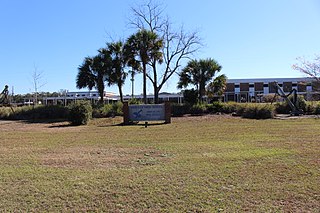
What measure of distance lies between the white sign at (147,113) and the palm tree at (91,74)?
12.6 metres

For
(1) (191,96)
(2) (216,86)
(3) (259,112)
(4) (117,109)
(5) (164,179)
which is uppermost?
(2) (216,86)

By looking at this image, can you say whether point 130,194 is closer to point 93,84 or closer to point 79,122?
point 79,122

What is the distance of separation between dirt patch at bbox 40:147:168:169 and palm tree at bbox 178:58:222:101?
74.1 feet

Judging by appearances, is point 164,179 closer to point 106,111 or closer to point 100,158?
point 100,158

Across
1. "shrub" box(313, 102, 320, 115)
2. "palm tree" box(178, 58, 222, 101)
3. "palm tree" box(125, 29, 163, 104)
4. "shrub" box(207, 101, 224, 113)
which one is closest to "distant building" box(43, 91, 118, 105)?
"palm tree" box(125, 29, 163, 104)

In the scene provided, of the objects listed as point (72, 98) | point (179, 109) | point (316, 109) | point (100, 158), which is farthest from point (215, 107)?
point (72, 98)

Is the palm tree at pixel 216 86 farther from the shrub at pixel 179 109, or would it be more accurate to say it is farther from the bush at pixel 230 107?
the shrub at pixel 179 109

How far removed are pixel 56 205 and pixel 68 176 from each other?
144 centimetres

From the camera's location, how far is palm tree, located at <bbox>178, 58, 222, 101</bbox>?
30.8 metres

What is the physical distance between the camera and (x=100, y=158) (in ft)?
24.2

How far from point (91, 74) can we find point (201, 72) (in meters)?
10.4

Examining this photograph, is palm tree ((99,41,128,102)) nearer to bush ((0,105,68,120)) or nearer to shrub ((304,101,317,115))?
bush ((0,105,68,120))

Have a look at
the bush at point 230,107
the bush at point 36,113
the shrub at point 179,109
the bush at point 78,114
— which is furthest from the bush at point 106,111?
the bush at point 230,107

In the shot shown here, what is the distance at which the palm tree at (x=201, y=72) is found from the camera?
30.8m
